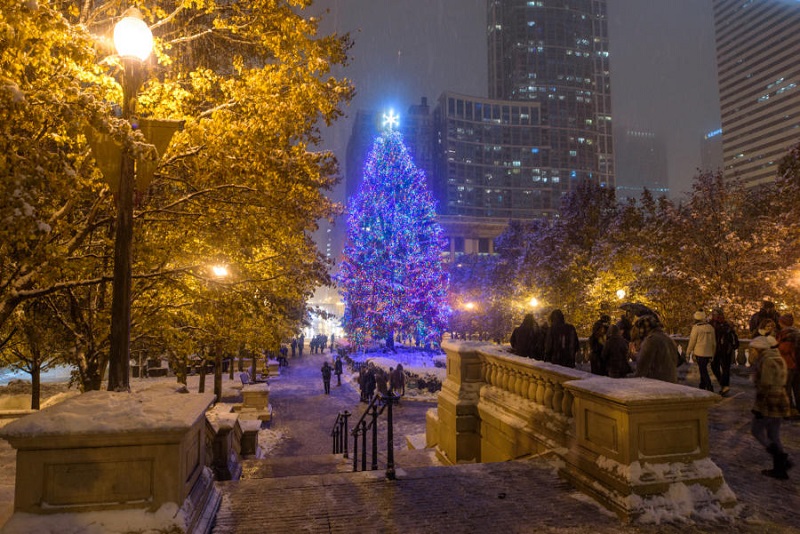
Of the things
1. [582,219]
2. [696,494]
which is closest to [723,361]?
[696,494]

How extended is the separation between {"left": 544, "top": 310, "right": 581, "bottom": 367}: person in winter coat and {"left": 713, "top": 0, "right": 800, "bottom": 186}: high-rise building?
180271 mm

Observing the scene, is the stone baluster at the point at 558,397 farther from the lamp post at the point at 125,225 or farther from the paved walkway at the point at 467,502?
the lamp post at the point at 125,225

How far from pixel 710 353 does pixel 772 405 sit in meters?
5.13

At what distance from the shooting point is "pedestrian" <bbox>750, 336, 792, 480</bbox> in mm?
5859

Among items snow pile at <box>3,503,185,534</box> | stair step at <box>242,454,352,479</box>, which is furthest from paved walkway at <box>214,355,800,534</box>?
stair step at <box>242,454,352,479</box>

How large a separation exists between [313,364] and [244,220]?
34.2 metres

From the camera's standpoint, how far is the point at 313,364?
134 feet

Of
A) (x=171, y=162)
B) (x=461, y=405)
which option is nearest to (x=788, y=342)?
(x=461, y=405)

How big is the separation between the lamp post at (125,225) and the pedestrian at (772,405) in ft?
24.1

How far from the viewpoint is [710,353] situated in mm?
10531

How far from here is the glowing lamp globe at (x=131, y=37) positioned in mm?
5352

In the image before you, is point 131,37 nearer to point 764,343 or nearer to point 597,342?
point 764,343

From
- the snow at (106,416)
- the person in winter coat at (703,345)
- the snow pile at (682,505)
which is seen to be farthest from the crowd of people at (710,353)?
the snow at (106,416)

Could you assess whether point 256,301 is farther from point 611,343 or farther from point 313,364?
point 313,364
